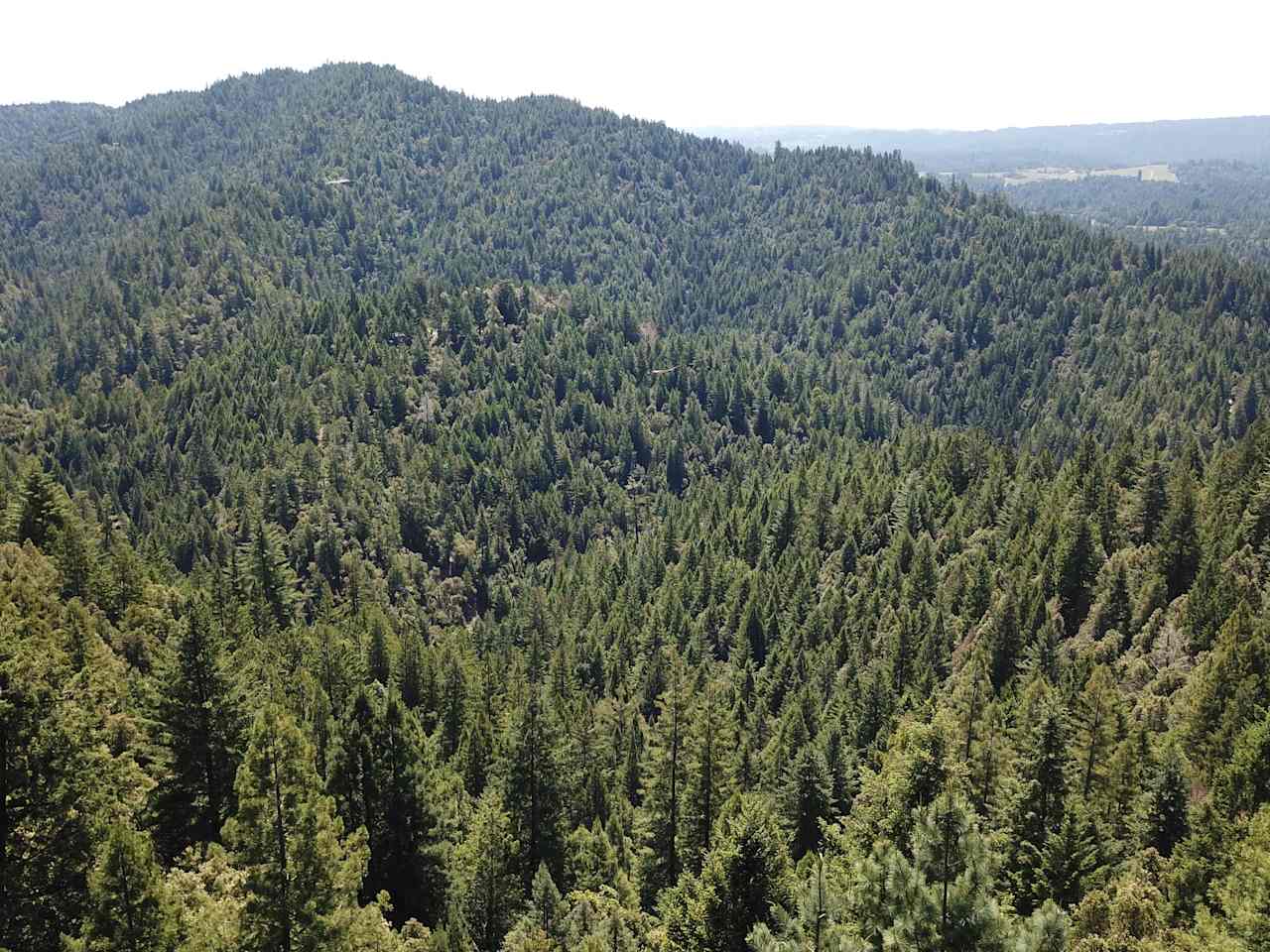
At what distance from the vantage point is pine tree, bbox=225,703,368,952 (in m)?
27.9

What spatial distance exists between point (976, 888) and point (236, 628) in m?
64.9

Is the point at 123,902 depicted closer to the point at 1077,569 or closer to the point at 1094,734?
the point at 1094,734

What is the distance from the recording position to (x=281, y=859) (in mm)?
28188

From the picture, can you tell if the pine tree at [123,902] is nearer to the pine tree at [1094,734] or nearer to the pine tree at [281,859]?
the pine tree at [281,859]

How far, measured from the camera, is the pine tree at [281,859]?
27.9 meters

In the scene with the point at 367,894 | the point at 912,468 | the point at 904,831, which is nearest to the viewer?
the point at 904,831

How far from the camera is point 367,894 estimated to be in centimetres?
4534

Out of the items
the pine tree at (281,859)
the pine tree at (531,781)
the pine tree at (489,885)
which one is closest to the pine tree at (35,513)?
the pine tree at (531,781)

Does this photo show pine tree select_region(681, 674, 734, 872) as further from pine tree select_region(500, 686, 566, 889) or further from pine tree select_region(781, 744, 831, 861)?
pine tree select_region(500, 686, 566, 889)

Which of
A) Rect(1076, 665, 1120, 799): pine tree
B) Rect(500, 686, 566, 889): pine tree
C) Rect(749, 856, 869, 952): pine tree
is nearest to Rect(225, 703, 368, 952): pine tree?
Rect(749, 856, 869, 952): pine tree

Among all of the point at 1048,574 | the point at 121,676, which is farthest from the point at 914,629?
the point at 121,676

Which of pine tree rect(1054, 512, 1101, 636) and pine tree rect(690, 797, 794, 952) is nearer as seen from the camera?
pine tree rect(690, 797, 794, 952)

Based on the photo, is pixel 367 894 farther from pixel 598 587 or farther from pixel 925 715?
pixel 598 587

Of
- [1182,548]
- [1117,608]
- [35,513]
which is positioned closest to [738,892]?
[1117,608]
